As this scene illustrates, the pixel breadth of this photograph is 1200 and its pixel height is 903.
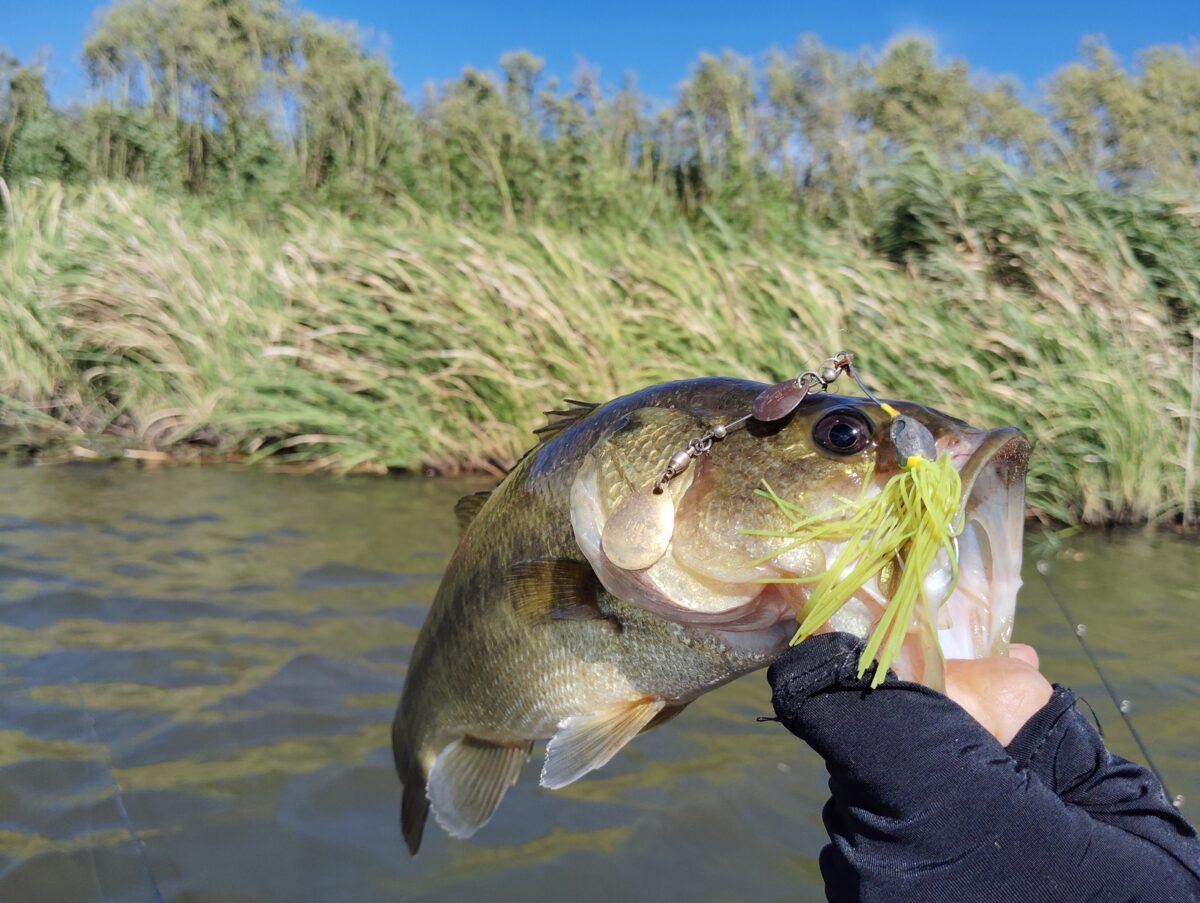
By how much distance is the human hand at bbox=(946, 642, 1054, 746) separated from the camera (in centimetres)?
121

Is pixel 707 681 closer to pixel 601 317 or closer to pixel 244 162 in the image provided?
pixel 601 317

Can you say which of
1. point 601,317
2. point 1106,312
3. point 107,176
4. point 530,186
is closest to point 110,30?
point 107,176

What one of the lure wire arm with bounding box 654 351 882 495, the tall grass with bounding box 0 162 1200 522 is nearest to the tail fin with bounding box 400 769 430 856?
the lure wire arm with bounding box 654 351 882 495

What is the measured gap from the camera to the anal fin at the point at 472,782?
6.52 ft

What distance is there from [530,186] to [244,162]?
711cm

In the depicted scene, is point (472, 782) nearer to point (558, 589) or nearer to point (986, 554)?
point (558, 589)

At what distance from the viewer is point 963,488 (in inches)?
45.9

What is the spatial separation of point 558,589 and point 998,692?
64 centimetres

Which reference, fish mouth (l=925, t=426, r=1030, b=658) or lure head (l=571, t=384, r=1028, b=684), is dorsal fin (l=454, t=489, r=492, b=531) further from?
fish mouth (l=925, t=426, r=1030, b=658)

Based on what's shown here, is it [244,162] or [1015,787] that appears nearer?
[1015,787]

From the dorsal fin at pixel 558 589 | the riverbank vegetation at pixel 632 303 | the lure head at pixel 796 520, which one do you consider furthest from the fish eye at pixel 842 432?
the riverbank vegetation at pixel 632 303

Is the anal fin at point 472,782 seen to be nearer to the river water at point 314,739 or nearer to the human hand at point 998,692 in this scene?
the river water at point 314,739

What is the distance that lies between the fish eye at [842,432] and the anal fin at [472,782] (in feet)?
3.18

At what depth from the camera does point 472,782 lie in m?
2.01
